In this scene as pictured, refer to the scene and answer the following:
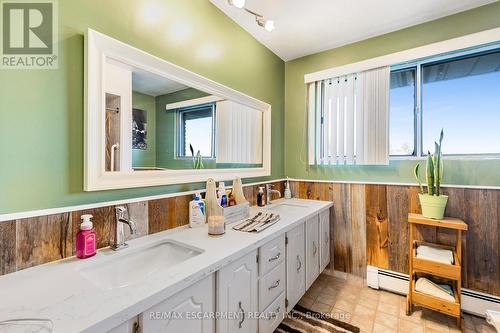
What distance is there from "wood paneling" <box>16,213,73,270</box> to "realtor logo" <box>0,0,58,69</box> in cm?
59

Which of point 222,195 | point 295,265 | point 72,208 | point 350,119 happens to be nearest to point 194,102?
point 222,195

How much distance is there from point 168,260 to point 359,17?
228 cm

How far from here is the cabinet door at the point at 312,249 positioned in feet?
5.88

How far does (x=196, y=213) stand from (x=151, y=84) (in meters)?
0.81

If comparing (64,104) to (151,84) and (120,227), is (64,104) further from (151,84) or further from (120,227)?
(120,227)

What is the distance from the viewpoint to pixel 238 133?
6.34ft

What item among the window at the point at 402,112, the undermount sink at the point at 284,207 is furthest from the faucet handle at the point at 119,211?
the window at the point at 402,112

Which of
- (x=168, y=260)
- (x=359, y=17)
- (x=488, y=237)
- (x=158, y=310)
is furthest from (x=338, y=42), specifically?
(x=158, y=310)

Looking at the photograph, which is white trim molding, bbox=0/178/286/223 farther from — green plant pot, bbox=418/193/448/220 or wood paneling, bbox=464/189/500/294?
wood paneling, bbox=464/189/500/294

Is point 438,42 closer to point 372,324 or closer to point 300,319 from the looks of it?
point 372,324

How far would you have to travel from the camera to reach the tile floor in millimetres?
1578

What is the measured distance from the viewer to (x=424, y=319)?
1660mm

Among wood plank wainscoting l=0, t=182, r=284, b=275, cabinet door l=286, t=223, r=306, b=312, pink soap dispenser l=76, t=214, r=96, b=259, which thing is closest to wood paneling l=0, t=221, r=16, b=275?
wood plank wainscoting l=0, t=182, r=284, b=275

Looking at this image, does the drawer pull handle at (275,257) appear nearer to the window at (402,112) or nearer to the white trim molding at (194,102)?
the white trim molding at (194,102)
